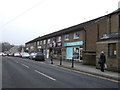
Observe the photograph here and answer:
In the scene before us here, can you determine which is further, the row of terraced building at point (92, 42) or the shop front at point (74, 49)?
the shop front at point (74, 49)

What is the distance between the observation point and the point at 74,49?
2902cm

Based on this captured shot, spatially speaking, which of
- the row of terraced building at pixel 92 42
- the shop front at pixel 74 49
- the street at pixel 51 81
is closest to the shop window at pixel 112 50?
the row of terraced building at pixel 92 42

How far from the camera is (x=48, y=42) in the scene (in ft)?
138

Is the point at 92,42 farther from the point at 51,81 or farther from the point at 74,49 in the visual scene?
the point at 51,81

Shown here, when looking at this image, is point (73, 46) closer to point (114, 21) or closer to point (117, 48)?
point (114, 21)

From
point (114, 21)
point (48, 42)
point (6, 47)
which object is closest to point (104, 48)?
point (114, 21)

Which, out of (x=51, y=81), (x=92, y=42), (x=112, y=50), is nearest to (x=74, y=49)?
(x=92, y=42)

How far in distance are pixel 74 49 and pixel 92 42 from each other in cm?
538

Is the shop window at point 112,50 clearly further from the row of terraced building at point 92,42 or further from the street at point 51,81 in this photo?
the street at point 51,81

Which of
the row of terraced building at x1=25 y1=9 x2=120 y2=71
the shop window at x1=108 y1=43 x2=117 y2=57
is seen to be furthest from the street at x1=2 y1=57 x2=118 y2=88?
the row of terraced building at x1=25 y1=9 x2=120 y2=71

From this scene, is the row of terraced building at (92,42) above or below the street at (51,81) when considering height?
above

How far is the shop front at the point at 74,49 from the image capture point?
27.0 meters

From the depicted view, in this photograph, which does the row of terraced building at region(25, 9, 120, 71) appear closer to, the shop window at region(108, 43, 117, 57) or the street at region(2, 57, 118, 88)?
the shop window at region(108, 43, 117, 57)

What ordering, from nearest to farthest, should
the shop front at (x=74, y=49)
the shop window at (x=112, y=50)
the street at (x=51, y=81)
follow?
the street at (x=51, y=81)
the shop window at (x=112, y=50)
the shop front at (x=74, y=49)
